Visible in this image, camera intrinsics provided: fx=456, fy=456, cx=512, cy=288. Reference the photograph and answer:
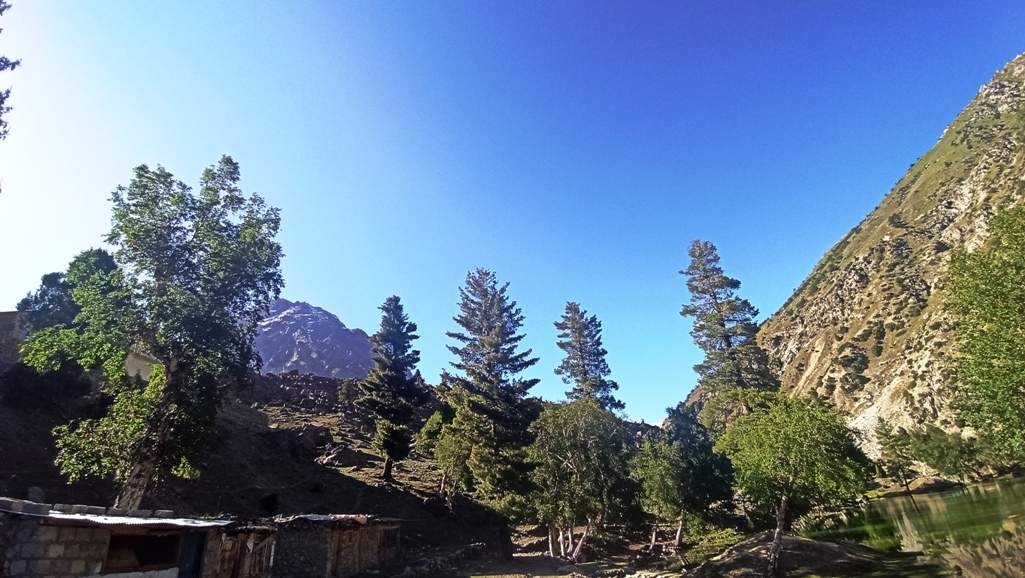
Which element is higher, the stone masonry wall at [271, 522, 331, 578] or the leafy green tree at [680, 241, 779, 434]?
the leafy green tree at [680, 241, 779, 434]

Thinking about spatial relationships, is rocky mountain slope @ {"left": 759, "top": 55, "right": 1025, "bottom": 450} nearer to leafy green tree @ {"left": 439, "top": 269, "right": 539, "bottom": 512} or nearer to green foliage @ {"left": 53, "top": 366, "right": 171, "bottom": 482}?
leafy green tree @ {"left": 439, "top": 269, "right": 539, "bottom": 512}

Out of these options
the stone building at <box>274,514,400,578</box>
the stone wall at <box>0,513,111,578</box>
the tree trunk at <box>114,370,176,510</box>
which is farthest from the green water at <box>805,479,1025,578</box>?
the tree trunk at <box>114,370,176,510</box>

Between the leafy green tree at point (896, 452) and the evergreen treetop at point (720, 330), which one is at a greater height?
the evergreen treetop at point (720, 330)

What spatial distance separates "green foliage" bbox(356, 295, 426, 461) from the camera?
44.7 metres

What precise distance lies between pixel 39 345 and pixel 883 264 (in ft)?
579

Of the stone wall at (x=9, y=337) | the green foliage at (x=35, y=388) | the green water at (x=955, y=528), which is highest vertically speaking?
the stone wall at (x=9, y=337)

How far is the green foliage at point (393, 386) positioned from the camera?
44.7m

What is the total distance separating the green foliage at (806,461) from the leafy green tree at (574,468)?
916cm

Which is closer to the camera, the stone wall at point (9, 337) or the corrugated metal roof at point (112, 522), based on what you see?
the corrugated metal roof at point (112, 522)

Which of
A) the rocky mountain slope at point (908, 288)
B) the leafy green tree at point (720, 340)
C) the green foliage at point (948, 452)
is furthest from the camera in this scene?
the rocky mountain slope at point (908, 288)

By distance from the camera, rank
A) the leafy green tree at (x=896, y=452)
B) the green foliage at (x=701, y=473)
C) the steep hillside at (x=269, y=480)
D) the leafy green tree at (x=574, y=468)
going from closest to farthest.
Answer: the steep hillside at (x=269, y=480), the leafy green tree at (x=574, y=468), the green foliage at (x=701, y=473), the leafy green tree at (x=896, y=452)

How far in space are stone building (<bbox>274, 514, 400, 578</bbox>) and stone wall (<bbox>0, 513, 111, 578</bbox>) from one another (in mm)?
11409

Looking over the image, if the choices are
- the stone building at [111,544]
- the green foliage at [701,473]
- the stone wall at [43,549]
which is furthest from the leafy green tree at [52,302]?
the green foliage at [701,473]

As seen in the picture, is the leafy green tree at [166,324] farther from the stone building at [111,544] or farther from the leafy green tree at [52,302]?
the leafy green tree at [52,302]
